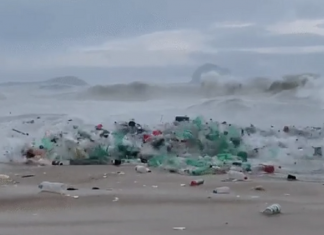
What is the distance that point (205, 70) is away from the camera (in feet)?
11.3

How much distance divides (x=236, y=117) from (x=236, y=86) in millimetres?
201

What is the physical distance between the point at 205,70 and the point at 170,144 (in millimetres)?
539

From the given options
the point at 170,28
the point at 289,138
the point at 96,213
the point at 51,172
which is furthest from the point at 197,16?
the point at 96,213

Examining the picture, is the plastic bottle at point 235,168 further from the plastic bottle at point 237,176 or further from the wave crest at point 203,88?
the wave crest at point 203,88

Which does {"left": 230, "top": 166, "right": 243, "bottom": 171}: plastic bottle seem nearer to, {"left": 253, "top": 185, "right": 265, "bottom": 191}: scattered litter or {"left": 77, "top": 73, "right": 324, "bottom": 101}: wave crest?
{"left": 253, "top": 185, "right": 265, "bottom": 191}: scattered litter

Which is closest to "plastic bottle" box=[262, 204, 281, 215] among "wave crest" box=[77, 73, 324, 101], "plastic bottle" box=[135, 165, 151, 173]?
"plastic bottle" box=[135, 165, 151, 173]

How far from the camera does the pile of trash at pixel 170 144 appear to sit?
119 inches

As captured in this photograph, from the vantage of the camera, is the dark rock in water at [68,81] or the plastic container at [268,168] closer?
the plastic container at [268,168]

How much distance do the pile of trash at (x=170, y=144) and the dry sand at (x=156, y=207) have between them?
0.41 meters

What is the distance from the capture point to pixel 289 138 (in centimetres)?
319

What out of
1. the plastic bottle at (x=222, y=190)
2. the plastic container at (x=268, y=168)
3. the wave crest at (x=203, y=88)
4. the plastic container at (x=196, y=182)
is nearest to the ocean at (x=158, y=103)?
the wave crest at (x=203, y=88)

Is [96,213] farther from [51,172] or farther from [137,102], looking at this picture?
[137,102]

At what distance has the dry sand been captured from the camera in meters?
1.67

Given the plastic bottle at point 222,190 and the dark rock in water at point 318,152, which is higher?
the dark rock in water at point 318,152
